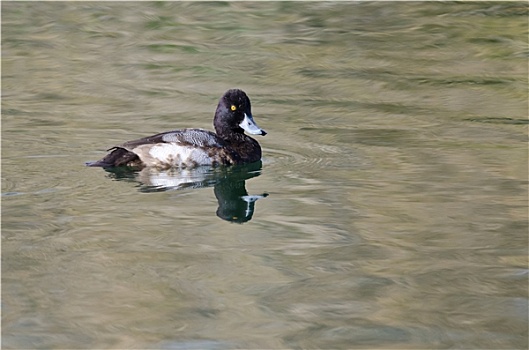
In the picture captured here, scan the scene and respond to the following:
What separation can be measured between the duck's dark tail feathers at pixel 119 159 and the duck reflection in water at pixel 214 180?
0.16 feet

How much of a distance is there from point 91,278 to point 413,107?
631cm

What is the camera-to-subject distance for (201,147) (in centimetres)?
969

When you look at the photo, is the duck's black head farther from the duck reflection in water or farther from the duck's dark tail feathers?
the duck's dark tail feathers

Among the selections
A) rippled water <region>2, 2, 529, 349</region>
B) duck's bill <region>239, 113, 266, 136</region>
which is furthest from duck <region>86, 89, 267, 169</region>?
rippled water <region>2, 2, 529, 349</region>

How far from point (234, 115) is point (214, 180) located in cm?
94

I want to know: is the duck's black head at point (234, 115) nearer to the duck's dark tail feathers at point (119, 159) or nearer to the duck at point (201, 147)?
the duck at point (201, 147)

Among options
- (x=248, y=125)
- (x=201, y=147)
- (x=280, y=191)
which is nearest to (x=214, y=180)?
(x=201, y=147)

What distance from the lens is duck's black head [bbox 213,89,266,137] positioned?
398 inches

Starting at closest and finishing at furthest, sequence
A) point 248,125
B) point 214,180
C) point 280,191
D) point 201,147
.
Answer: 1. point 280,191
2. point 214,180
3. point 201,147
4. point 248,125

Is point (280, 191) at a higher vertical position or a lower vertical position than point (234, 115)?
lower

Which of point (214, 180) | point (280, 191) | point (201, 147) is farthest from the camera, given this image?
point (201, 147)

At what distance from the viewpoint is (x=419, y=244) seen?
7.48m

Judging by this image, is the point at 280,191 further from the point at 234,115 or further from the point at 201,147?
the point at 234,115

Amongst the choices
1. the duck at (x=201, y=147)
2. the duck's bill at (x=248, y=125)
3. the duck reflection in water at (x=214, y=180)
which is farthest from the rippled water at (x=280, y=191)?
the duck's bill at (x=248, y=125)
